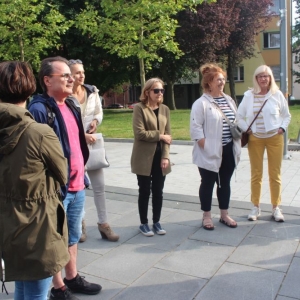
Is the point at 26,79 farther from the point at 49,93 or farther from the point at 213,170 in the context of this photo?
the point at 213,170

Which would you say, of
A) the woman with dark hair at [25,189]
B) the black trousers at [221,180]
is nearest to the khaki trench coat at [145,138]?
the black trousers at [221,180]

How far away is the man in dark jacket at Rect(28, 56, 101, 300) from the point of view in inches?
110

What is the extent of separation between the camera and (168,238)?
4.38m

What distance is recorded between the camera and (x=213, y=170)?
4.52 metres

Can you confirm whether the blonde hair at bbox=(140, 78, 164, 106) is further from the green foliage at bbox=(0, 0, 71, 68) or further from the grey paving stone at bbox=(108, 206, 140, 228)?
the green foliage at bbox=(0, 0, 71, 68)

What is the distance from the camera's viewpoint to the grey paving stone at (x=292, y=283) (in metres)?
3.10

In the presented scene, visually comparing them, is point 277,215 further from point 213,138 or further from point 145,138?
point 145,138

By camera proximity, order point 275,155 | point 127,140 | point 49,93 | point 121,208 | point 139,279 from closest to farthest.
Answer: point 49,93 < point 139,279 < point 275,155 < point 121,208 < point 127,140

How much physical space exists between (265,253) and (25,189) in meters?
2.75

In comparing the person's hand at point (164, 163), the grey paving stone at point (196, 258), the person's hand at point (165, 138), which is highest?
the person's hand at point (165, 138)

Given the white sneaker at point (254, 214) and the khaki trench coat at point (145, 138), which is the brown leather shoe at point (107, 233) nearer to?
the khaki trench coat at point (145, 138)

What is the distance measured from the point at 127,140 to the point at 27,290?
36.8 feet

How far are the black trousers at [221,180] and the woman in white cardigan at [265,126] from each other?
1.50 ft

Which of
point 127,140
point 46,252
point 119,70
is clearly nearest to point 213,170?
point 46,252
